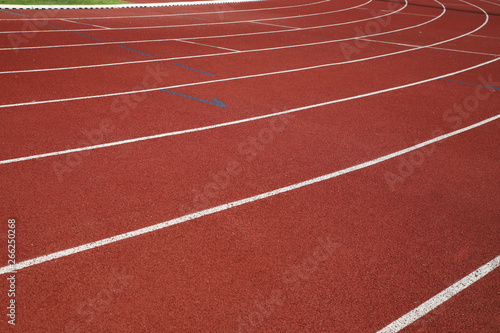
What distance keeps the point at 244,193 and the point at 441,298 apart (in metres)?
2.10

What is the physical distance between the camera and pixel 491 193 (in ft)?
16.1

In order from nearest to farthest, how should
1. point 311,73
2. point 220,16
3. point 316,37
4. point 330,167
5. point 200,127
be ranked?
point 330,167, point 200,127, point 311,73, point 316,37, point 220,16

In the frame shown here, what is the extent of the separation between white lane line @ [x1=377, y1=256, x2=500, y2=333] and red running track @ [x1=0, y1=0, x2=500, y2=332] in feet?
0.05

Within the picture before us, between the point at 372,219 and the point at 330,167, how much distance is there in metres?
1.11

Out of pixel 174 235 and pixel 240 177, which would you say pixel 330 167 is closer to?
pixel 240 177

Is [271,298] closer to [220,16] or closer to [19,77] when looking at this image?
[19,77]

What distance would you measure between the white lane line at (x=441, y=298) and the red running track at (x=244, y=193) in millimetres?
15

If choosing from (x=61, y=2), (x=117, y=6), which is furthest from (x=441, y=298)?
(x=61, y=2)

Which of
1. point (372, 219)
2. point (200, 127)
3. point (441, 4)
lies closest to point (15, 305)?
point (372, 219)

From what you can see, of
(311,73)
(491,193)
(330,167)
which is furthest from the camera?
(311,73)

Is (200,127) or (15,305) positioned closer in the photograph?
(15,305)

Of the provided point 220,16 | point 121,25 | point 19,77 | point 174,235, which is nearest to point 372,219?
point 174,235

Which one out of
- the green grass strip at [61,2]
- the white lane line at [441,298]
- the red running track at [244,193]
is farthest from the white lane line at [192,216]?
the green grass strip at [61,2]

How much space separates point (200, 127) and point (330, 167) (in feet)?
6.28
